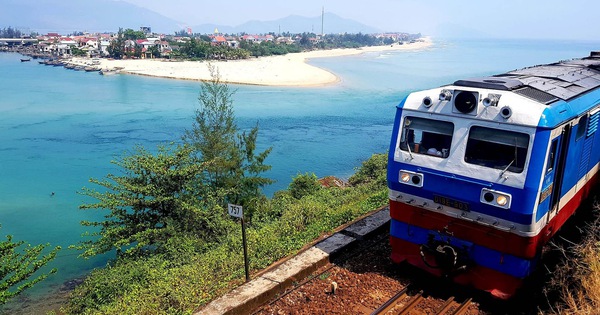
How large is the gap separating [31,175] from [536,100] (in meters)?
32.3

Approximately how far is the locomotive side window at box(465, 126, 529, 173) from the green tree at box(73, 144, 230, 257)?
848cm

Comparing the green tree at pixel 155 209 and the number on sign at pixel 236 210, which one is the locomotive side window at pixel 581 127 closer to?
the number on sign at pixel 236 210

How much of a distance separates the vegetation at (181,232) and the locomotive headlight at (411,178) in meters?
2.87

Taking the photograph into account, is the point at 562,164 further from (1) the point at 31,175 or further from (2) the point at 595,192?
(1) the point at 31,175

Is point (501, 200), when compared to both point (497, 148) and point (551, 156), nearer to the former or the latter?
point (497, 148)

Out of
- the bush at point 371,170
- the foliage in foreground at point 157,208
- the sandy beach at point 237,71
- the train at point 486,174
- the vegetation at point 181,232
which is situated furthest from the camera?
the sandy beach at point 237,71

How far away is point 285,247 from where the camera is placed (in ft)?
29.3

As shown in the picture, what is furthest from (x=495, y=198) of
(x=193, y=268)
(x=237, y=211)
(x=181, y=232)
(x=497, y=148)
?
(x=181, y=232)

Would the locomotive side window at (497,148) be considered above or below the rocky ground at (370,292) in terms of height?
above

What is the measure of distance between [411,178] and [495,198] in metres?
1.36

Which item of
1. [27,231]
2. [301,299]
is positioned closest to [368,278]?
[301,299]

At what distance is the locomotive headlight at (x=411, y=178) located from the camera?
23.1 ft

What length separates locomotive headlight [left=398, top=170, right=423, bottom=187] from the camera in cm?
704

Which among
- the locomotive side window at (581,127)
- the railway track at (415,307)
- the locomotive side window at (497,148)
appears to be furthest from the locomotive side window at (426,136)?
the railway track at (415,307)
